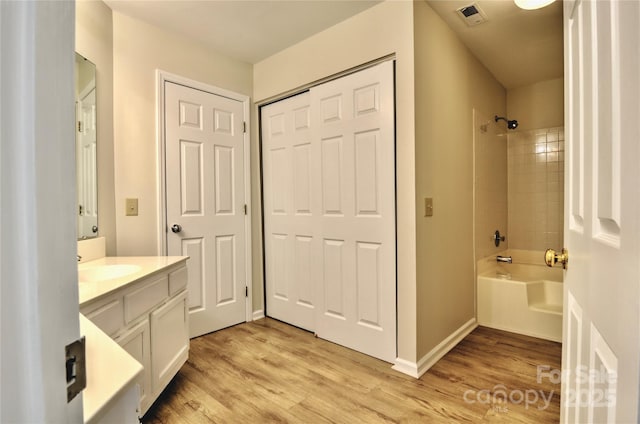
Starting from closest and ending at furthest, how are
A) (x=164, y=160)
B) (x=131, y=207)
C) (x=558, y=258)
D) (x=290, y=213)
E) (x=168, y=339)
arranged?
(x=558, y=258) < (x=168, y=339) < (x=131, y=207) < (x=164, y=160) < (x=290, y=213)

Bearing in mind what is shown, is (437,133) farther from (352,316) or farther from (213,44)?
(213,44)

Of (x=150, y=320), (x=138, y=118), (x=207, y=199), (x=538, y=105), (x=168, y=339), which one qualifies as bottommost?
(x=168, y=339)

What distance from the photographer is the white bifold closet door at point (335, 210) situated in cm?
221

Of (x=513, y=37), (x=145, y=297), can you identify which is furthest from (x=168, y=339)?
(x=513, y=37)

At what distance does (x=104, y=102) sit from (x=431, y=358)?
2798mm

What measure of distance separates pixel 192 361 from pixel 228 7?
2.45 metres

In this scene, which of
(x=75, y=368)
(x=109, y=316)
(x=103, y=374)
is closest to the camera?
(x=75, y=368)

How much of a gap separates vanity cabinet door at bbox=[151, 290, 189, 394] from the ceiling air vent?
2.64m

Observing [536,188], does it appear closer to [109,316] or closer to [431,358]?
[431,358]

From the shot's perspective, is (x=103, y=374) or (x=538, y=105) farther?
(x=538, y=105)

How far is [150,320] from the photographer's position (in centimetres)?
161

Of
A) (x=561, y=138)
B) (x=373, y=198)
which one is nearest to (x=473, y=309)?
(x=373, y=198)

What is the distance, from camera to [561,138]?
3369 millimetres

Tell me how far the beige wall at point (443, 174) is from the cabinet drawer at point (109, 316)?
1658 mm
